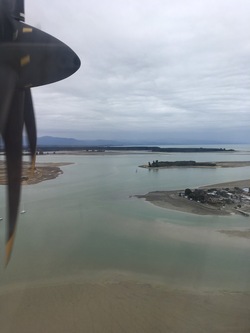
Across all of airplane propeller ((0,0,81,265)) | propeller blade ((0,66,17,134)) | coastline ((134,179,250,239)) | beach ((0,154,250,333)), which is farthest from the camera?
coastline ((134,179,250,239))

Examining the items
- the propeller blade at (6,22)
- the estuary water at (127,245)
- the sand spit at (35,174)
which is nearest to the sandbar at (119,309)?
the estuary water at (127,245)

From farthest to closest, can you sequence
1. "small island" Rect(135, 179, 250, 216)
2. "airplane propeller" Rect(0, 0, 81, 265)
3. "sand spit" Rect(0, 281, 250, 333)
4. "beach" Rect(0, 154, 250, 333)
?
"small island" Rect(135, 179, 250, 216)
"beach" Rect(0, 154, 250, 333)
"sand spit" Rect(0, 281, 250, 333)
"airplane propeller" Rect(0, 0, 81, 265)

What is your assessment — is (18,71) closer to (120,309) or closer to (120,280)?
(120,309)

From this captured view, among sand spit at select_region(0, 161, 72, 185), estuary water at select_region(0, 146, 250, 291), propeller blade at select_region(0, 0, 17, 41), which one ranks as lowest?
estuary water at select_region(0, 146, 250, 291)

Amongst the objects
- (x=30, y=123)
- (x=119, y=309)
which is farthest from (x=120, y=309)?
(x=30, y=123)

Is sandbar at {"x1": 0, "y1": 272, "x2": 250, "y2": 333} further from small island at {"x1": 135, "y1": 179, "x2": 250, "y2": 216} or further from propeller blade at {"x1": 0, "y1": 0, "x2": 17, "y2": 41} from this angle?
small island at {"x1": 135, "y1": 179, "x2": 250, "y2": 216}

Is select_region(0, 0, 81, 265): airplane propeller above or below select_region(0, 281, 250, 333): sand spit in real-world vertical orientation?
above

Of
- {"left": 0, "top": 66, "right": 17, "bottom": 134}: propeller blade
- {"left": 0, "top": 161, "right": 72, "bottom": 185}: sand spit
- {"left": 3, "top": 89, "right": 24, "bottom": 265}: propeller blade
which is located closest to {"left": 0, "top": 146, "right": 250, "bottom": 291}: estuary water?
{"left": 0, "top": 161, "right": 72, "bottom": 185}: sand spit

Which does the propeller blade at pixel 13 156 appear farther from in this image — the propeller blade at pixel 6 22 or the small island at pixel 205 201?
the small island at pixel 205 201
